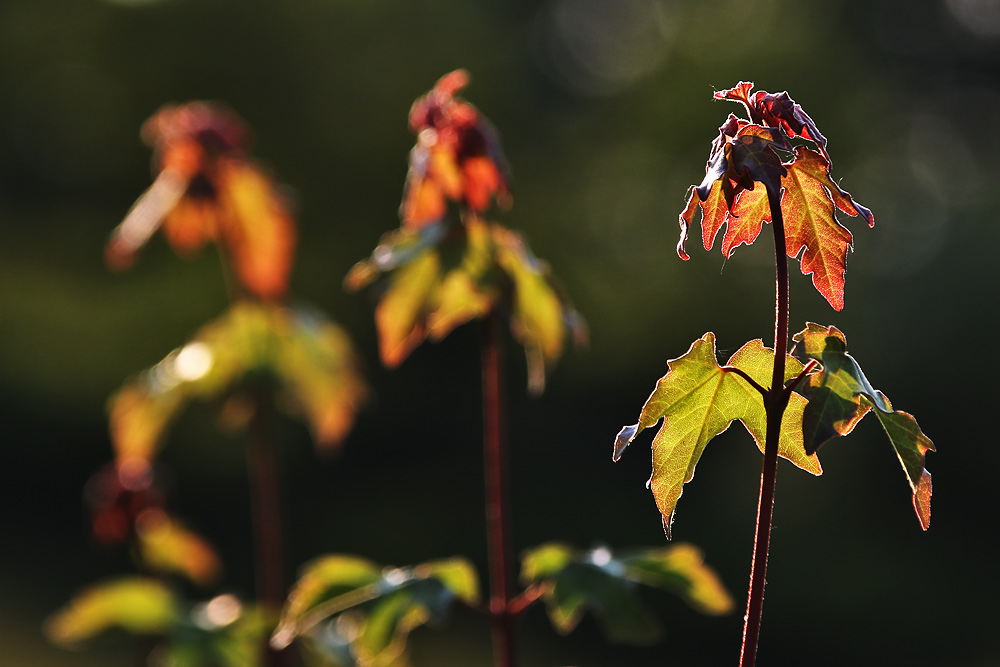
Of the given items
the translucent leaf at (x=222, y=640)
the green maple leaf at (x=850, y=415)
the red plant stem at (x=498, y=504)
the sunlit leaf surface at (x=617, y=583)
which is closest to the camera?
the green maple leaf at (x=850, y=415)

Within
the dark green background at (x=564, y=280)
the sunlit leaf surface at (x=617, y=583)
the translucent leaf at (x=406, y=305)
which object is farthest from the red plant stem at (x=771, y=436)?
the dark green background at (x=564, y=280)

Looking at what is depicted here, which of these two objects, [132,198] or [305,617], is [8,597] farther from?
[305,617]

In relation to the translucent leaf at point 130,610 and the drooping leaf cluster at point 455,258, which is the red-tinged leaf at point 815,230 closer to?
the drooping leaf cluster at point 455,258

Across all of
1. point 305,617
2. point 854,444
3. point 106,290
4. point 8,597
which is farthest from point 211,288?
point 305,617

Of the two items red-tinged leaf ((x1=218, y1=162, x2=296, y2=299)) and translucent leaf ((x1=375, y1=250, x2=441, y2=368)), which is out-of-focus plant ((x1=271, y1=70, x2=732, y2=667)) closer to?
translucent leaf ((x1=375, y1=250, x2=441, y2=368))

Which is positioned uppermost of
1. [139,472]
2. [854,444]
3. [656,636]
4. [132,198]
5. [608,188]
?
Answer: [132,198]

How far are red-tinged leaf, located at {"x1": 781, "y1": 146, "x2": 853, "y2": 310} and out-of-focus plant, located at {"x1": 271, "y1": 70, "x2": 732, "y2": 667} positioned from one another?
0.44 m

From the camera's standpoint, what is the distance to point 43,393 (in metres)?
8.34

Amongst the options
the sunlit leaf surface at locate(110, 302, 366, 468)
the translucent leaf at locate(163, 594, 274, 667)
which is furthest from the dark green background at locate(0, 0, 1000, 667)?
the translucent leaf at locate(163, 594, 274, 667)

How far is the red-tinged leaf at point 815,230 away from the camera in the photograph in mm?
663

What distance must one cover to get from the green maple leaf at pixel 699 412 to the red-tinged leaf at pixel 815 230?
0.22ft

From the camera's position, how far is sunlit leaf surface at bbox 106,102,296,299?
1.55 meters

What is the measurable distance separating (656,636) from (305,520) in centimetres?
757

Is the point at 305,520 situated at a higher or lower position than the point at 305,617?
higher
